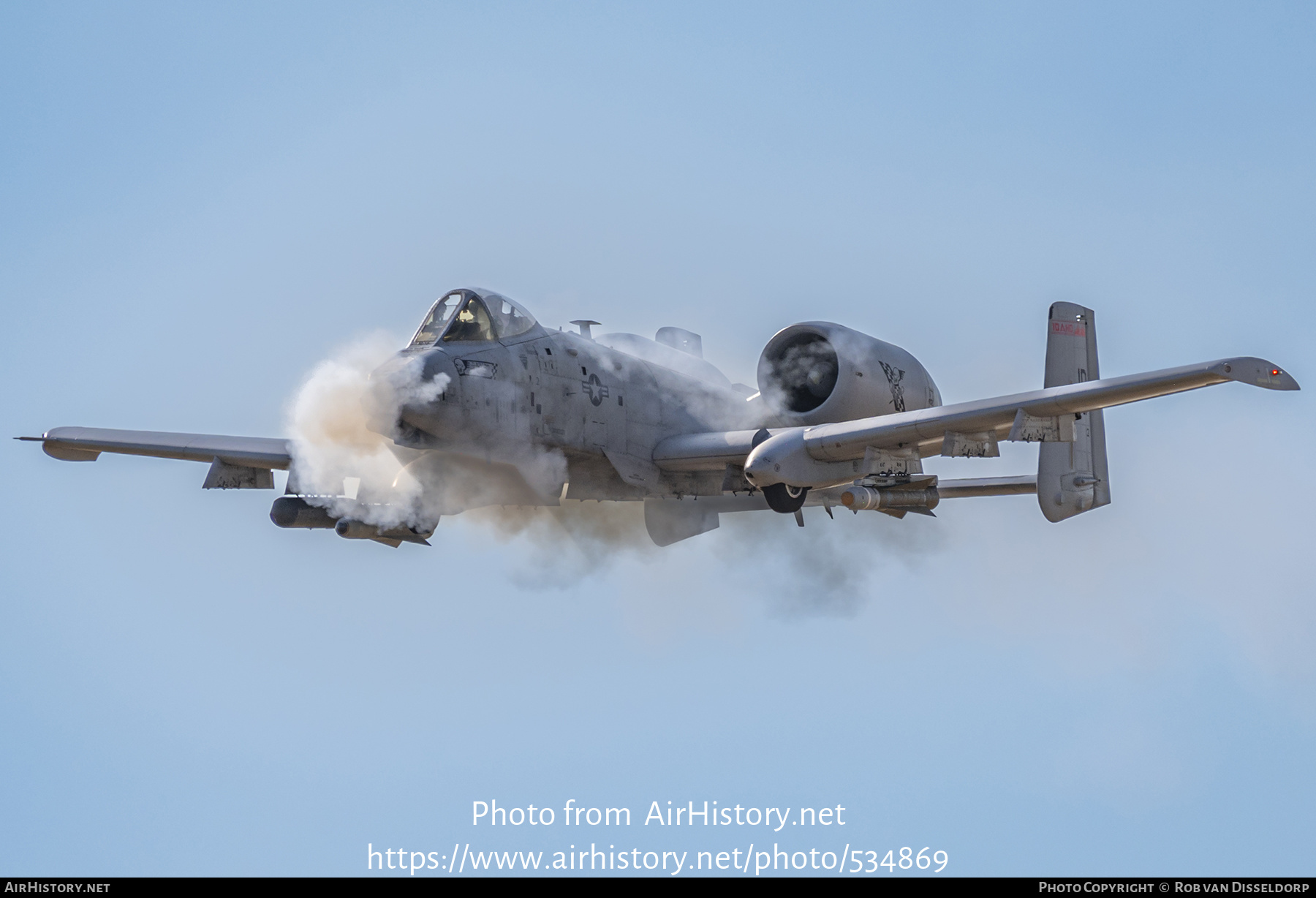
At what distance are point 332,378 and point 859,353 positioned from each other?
28.0 ft

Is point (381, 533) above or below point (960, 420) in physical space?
below

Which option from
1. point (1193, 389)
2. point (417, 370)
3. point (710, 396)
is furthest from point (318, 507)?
point (1193, 389)

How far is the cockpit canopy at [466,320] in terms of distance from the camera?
18.7 meters

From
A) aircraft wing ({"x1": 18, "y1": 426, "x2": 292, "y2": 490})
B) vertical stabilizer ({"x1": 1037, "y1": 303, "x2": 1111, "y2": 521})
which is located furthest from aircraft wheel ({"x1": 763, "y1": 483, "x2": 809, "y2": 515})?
aircraft wing ({"x1": 18, "y1": 426, "x2": 292, "y2": 490})

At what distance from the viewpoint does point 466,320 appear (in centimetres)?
1886

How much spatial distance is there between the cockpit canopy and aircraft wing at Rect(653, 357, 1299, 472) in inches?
133

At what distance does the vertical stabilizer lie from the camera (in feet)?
77.4

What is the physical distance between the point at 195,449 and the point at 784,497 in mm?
9138

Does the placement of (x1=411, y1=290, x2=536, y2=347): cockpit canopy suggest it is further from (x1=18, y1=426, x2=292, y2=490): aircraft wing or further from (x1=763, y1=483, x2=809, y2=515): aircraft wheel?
(x1=763, y1=483, x2=809, y2=515): aircraft wheel

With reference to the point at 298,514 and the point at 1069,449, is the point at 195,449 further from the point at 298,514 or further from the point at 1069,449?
the point at 1069,449

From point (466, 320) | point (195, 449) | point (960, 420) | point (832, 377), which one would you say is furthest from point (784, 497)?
point (195, 449)

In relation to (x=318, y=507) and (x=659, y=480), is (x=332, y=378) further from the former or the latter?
(x=659, y=480)

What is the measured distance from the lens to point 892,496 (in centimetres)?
1984

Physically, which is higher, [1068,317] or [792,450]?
[1068,317]
